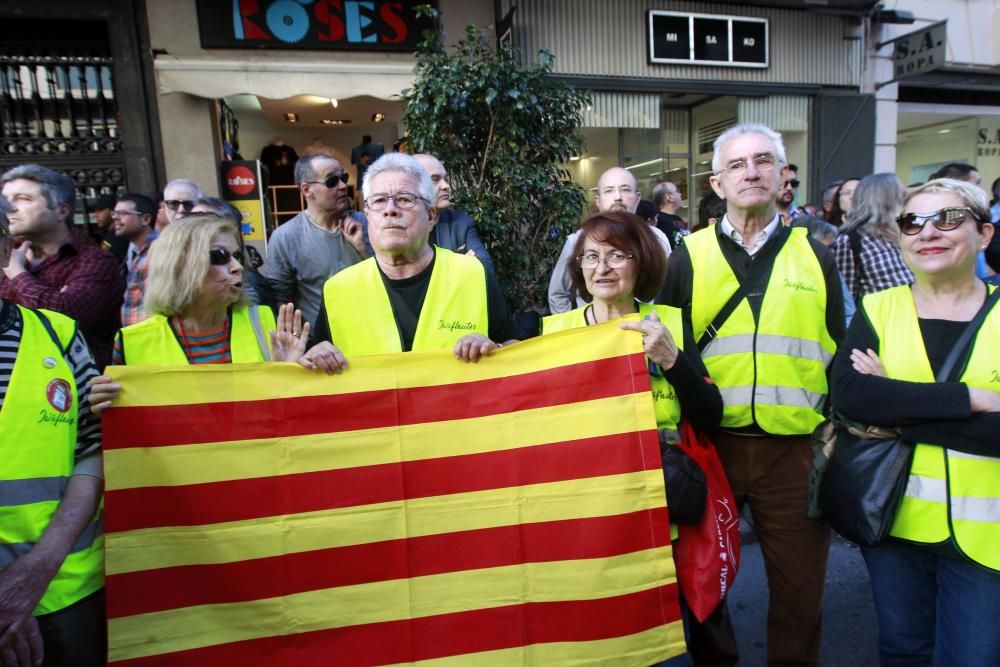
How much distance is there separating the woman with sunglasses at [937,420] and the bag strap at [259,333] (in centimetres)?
199

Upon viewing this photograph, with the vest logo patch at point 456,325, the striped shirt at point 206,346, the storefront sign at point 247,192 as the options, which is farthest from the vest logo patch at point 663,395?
the storefront sign at point 247,192

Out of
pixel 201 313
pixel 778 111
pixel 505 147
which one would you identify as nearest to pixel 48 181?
pixel 201 313

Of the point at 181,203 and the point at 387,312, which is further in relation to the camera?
the point at 181,203

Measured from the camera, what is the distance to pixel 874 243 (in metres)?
3.86

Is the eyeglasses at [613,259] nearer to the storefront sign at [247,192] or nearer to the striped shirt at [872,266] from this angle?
the striped shirt at [872,266]

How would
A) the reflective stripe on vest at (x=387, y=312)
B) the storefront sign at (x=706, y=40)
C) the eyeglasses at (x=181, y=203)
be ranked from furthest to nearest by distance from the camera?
1. the storefront sign at (x=706, y=40)
2. the eyeglasses at (x=181, y=203)
3. the reflective stripe on vest at (x=387, y=312)

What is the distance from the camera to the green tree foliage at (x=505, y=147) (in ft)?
15.6

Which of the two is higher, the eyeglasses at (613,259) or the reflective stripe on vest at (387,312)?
the eyeglasses at (613,259)

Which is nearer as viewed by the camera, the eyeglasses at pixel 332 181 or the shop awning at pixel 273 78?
the eyeglasses at pixel 332 181

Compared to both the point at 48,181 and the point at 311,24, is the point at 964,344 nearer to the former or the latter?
the point at 48,181

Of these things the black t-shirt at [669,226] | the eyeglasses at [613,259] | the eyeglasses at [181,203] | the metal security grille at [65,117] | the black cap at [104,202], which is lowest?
the eyeglasses at [613,259]

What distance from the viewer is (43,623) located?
5.34 ft

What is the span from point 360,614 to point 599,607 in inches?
29.8

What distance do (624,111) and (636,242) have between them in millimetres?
6838
